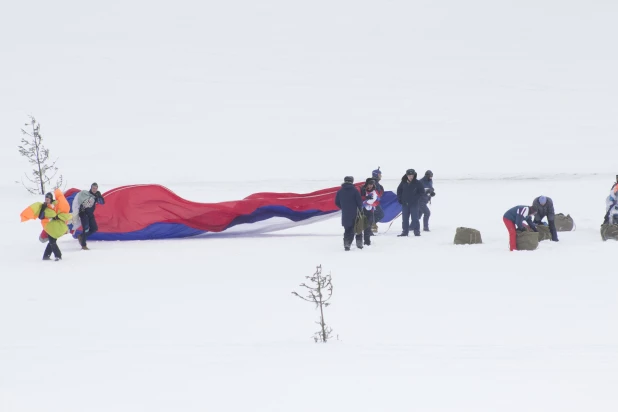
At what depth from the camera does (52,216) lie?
13.9 meters

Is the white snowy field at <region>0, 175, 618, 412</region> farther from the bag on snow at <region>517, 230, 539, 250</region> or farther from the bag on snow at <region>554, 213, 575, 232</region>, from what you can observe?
the bag on snow at <region>554, 213, 575, 232</region>

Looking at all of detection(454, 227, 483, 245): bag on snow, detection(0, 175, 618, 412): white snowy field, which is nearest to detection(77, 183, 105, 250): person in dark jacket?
detection(0, 175, 618, 412): white snowy field

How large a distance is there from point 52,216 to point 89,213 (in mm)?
1683

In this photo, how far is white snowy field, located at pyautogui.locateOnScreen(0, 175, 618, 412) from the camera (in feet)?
20.8

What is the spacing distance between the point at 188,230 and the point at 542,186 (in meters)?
21.0

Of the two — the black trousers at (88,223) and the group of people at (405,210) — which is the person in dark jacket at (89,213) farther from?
the group of people at (405,210)

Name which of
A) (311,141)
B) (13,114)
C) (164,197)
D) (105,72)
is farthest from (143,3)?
(164,197)

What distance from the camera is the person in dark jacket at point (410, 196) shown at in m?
16.2

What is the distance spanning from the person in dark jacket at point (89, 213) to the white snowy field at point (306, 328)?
1.11ft

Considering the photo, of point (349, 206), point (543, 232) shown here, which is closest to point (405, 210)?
point (349, 206)

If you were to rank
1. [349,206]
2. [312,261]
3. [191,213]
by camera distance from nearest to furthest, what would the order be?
[312,261]
[349,206]
[191,213]

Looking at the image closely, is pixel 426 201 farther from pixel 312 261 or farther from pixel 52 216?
pixel 52 216

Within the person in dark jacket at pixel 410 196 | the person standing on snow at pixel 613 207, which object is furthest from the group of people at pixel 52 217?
the person standing on snow at pixel 613 207

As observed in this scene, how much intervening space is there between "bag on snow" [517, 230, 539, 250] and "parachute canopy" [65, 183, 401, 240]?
160 inches
